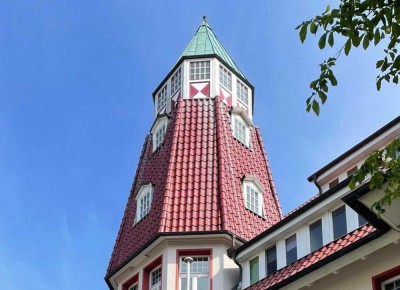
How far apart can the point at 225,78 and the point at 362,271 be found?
18065 millimetres

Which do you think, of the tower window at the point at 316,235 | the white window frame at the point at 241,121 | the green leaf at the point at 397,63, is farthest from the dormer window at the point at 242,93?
the green leaf at the point at 397,63

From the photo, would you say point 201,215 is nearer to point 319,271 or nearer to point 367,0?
point 319,271

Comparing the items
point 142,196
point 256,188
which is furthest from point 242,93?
point 142,196

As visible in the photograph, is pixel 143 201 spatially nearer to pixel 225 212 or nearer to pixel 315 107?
pixel 225 212

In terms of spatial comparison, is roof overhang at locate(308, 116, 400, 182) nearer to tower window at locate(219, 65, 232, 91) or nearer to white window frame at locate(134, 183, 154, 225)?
white window frame at locate(134, 183, 154, 225)

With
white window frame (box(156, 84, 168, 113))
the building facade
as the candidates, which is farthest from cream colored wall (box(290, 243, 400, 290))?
white window frame (box(156, 84, 168, 113))

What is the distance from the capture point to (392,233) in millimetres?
18156

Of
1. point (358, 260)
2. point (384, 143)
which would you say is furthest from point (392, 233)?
point (384, 143)

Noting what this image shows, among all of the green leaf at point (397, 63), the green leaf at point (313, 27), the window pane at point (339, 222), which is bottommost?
the green leaf at point (397, 63)

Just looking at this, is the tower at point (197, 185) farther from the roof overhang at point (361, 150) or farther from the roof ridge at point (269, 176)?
the roof overhang at point (361, 150)

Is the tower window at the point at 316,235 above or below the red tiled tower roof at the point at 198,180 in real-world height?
below

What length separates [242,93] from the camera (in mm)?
37000

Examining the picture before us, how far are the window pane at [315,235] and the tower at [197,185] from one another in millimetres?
4405

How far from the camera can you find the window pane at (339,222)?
21.8m
